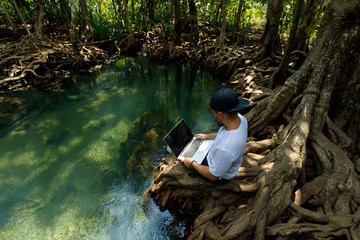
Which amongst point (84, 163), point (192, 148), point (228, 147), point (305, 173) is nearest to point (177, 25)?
point (84, 163)

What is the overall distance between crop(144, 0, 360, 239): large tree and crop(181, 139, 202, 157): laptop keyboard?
234mm

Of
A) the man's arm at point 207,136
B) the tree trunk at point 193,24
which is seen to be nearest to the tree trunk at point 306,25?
the man's arm at point 207,136

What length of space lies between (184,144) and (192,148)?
6.9 inches

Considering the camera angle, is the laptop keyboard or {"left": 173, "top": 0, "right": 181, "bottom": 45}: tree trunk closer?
the laptop keyboard

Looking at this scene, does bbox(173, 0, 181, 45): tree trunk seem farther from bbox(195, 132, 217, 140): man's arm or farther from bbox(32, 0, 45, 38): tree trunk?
bbox(195, 132, 217, 140): man's arm

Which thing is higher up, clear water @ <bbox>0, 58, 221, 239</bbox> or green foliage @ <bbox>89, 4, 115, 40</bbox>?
green foliage @ <bbox>89, 4, 115, 40</bbox>

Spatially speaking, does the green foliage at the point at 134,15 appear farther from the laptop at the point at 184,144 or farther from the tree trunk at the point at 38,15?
the laptop at the point at 184,144

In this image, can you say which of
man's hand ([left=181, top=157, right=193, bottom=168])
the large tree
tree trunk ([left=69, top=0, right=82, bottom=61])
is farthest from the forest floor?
man's hand ([left=181, top=157, right=193, bottom=168])

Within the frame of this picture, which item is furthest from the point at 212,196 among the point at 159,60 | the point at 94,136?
the point at 159,60

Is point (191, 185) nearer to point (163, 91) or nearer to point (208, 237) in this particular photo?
point (208, 237)

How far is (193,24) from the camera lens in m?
10.1

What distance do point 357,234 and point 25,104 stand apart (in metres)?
7.97

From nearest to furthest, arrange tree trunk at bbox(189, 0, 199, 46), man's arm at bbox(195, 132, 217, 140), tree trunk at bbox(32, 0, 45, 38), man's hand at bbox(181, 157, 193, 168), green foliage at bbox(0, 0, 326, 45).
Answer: man's hand at bbox(181, 157, 193, 168) → man's arm at bbox(195, 132, 217, 140) → tree trunk at bbox(32, 0, 45, 38) → tree trunk at bbox(189, 0, 199, 46) → green foliage at bbox(0, 0, 326, 45)

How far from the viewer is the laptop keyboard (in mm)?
2858
